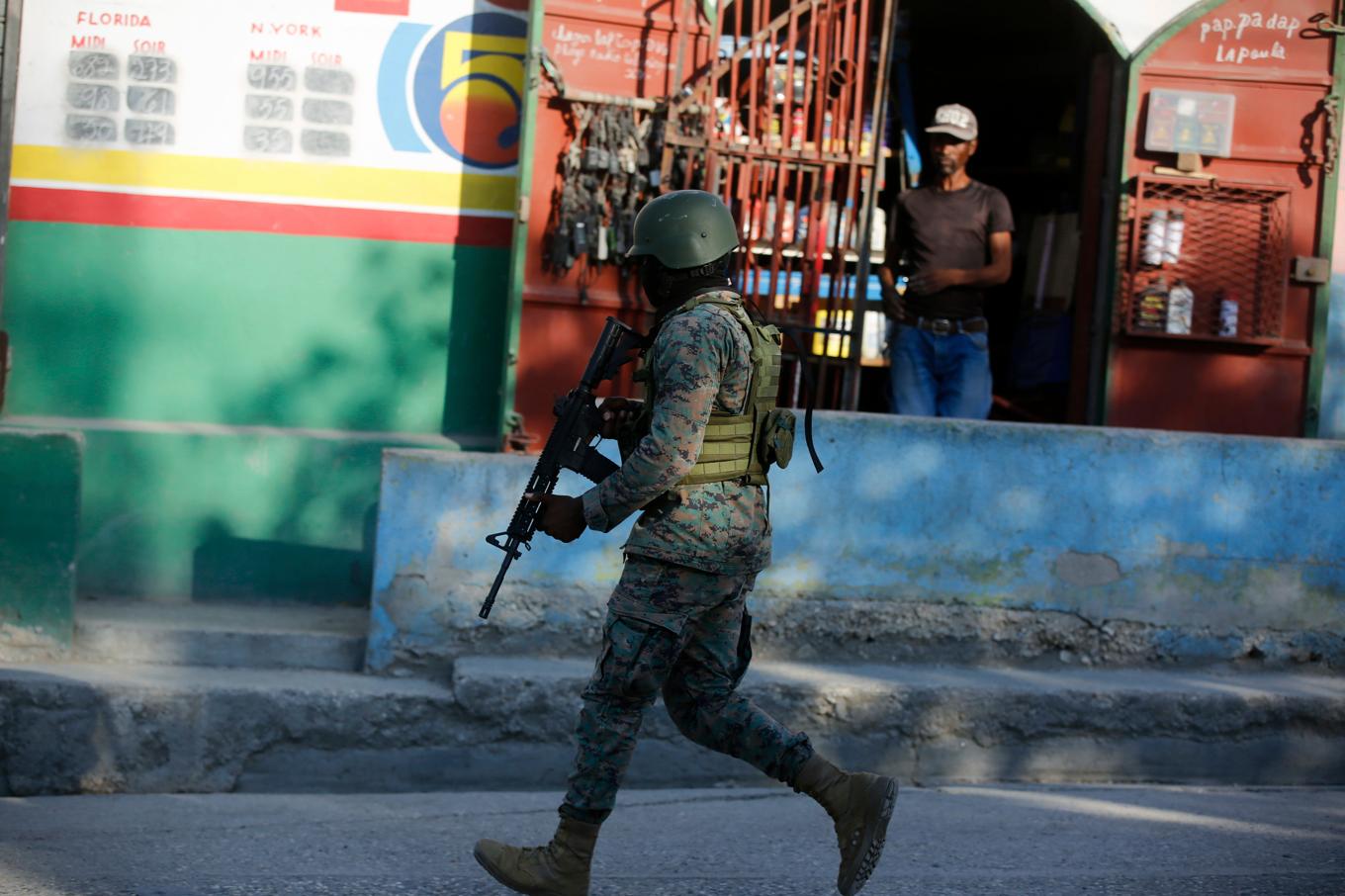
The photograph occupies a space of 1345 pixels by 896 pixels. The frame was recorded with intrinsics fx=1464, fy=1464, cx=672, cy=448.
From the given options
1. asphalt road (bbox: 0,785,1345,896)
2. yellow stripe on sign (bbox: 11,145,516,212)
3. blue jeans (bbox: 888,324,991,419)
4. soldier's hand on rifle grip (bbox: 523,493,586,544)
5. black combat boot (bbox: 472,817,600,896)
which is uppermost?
yellow stripe on sign (bbox: 11,145,516,212)

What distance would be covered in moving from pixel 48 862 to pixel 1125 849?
3035 mm

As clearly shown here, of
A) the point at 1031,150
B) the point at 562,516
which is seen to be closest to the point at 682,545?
the point at 562,516

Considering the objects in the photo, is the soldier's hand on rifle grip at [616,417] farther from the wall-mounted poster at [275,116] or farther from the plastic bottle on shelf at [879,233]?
the plastic bottle on shelf at [879,233]

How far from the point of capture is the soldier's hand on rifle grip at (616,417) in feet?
12.2

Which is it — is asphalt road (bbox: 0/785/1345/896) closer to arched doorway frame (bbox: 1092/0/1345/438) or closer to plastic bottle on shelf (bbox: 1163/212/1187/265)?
arched doorway frame (bbox: 1092/0/1345/438)

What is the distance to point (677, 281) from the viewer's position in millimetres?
3625

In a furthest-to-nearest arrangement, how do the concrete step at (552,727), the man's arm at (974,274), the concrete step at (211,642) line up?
the man's arm at (974,274) → the concrete step at (211,642) → the concrete step at (552,727)

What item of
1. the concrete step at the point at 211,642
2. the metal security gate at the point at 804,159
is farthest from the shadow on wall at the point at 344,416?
the metal security gate at the point at 804,159

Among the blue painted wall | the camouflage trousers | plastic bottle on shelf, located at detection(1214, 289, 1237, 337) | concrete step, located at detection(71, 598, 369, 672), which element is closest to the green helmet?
the camouflage trousers

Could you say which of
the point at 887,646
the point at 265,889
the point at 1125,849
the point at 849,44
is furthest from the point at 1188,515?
the point at 265,889

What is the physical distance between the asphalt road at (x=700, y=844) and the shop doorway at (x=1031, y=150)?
2323 millimetres

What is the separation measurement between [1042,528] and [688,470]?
2.51 meters

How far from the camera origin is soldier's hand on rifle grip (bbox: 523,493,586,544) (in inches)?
141

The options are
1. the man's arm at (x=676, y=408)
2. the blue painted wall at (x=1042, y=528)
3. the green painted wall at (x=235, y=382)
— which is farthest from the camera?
the green painted wall at (x=235, y=382)
